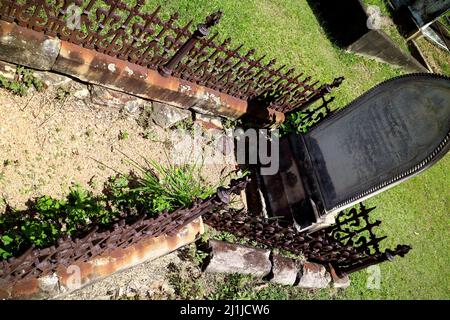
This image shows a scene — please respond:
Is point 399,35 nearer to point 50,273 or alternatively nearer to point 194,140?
point 194,140

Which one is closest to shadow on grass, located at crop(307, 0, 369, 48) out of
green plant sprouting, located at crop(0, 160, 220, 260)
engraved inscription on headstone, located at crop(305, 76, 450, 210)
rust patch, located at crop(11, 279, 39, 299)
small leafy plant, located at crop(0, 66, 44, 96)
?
engraved inscription on headstone, located at crop(305, 76, 450, 210)

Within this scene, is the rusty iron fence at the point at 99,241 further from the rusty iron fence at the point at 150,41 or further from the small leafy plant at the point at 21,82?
the small leafy plant at the point at 21,82

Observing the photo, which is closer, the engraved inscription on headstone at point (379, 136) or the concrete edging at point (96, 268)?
the concrete edging at point (96, 268)

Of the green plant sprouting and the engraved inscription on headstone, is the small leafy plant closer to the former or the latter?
the green plant sprouting

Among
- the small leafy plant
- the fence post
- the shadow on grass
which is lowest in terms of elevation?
the small leafy plant

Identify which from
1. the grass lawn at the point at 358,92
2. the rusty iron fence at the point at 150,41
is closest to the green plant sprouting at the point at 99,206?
the rusty iron fence at the point at 150,41

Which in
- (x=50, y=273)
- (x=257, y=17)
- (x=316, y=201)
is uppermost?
(x=257, y=17)
